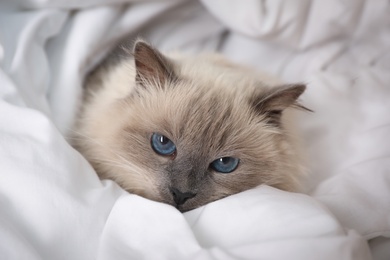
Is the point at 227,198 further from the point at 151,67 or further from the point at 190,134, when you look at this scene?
the point at 151,67

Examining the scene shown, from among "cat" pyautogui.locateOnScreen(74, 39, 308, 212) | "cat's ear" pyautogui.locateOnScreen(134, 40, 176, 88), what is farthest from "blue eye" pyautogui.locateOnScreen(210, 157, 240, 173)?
"cat's ear" pyautogui.locateOnScreen(134, 40, 176, 88)

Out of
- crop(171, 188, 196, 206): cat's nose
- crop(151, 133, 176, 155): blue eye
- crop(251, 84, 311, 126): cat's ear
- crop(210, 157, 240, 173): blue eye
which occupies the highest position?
crop(251, 84, 311, 126): cat's ear

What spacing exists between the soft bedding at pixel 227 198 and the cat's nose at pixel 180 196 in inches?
2.0

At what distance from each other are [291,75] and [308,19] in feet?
0.84

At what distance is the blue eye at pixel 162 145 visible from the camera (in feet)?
4.45

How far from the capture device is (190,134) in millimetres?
1334

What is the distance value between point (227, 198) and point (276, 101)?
35cm

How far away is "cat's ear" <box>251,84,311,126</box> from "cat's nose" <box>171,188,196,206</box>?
366mm

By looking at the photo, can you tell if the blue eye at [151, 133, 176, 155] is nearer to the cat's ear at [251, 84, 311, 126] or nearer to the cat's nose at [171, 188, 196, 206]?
the cat's nose at [171, 188, 196, 206]

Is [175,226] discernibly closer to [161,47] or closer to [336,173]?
[336,173]

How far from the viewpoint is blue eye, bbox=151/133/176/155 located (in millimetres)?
1355

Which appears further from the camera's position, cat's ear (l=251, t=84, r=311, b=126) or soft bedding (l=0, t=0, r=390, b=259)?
cat's ear (l=251, t=84, r=311, b=126)

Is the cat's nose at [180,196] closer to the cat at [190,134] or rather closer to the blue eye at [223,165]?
the cat at [190,134]

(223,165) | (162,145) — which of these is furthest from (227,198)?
(162,145)
